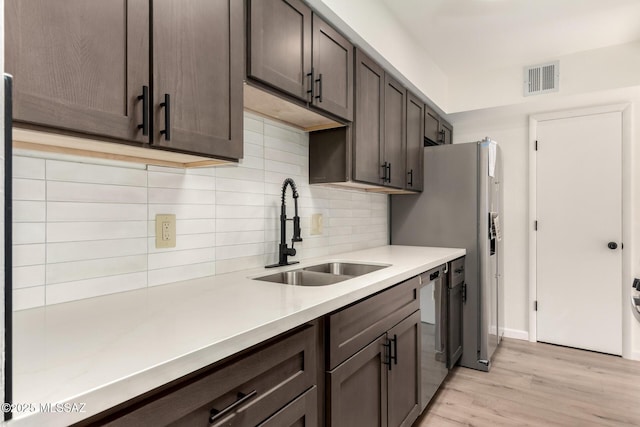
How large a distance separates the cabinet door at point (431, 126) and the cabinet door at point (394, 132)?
52 centimetres

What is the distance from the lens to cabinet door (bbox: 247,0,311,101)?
1344 millimetres

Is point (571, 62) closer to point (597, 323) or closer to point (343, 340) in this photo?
point (597, 323)

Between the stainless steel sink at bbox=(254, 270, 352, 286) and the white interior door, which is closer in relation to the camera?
the stainless steel sink at bbox=(254, 270, 352, 286)

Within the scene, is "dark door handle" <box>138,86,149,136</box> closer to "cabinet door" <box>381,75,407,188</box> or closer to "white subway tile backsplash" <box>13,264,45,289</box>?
"white subway tile backsplash" <box>13,264,45,289</box>

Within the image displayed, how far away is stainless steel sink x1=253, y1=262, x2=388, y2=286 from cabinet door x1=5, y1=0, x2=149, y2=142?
884mm

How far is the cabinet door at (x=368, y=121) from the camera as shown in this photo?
205 cm

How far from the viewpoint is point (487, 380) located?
101 inches

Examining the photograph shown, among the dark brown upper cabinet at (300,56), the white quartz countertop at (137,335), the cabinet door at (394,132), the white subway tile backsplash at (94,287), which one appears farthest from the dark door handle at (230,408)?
the cabinet door at (394,132)

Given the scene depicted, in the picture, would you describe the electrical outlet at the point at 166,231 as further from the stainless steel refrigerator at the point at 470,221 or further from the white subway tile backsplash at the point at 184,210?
the stainless steel refrigerator at the point at 470,221

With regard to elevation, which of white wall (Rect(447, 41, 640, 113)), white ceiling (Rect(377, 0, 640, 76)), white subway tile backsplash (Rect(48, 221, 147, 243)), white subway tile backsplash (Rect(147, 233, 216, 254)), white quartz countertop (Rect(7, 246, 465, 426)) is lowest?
white quartz countertop (Rect(7, 246, 465, 426))

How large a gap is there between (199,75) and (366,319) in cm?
104

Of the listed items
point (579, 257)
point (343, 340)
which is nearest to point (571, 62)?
point (579, 257)

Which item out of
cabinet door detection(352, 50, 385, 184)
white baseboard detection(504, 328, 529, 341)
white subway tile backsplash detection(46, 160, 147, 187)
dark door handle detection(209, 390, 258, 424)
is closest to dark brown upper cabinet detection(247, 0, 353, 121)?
cabinet door detection(352, 50, 385, 184)

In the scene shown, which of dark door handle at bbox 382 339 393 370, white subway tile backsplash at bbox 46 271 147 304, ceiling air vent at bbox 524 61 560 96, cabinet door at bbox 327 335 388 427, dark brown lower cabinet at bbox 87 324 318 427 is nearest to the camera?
dark brown lower cabinet at bbox 87 324 318 427
